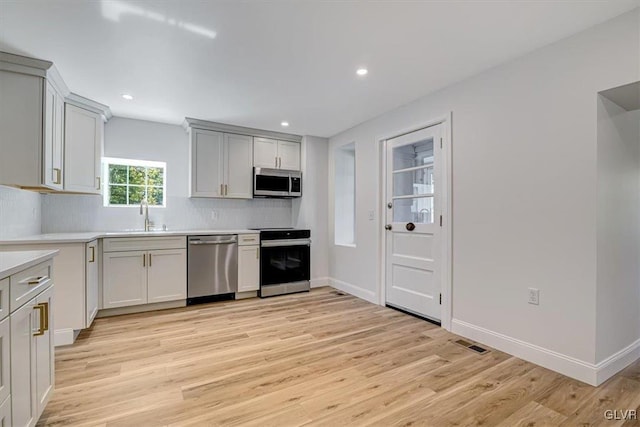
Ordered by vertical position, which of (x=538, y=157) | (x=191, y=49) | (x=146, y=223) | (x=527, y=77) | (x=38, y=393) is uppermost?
(x=191, y=49)

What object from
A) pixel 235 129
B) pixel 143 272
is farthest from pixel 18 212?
pixel 235 129

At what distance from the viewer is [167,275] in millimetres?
3592

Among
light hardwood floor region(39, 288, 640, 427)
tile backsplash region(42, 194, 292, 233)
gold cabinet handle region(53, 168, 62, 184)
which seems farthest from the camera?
tile backsplash region(42, 194, 292, 233)

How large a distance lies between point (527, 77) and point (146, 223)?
14.3ft

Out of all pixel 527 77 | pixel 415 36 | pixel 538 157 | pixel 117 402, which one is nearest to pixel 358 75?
pixel 415 36

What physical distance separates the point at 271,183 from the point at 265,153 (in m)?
0.47

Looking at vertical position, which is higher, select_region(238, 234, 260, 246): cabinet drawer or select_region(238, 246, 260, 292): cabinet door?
select_region(238, 234, 260, 246): cabinet drawer

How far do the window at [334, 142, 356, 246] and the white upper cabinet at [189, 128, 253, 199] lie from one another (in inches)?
53.4

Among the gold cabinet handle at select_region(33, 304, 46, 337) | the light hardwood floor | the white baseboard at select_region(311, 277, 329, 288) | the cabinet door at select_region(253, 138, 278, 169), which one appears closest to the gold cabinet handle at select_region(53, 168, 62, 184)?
the light hardwood floor

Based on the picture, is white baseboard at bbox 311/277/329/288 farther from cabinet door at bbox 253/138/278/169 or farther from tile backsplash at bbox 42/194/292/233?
cabinet door at bbox 253/138/278/169

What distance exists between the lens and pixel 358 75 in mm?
2723

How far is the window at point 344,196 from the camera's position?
188 inches

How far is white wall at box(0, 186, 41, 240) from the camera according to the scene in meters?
2.58

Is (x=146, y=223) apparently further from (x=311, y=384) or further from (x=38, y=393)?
(x=311, y=384)
